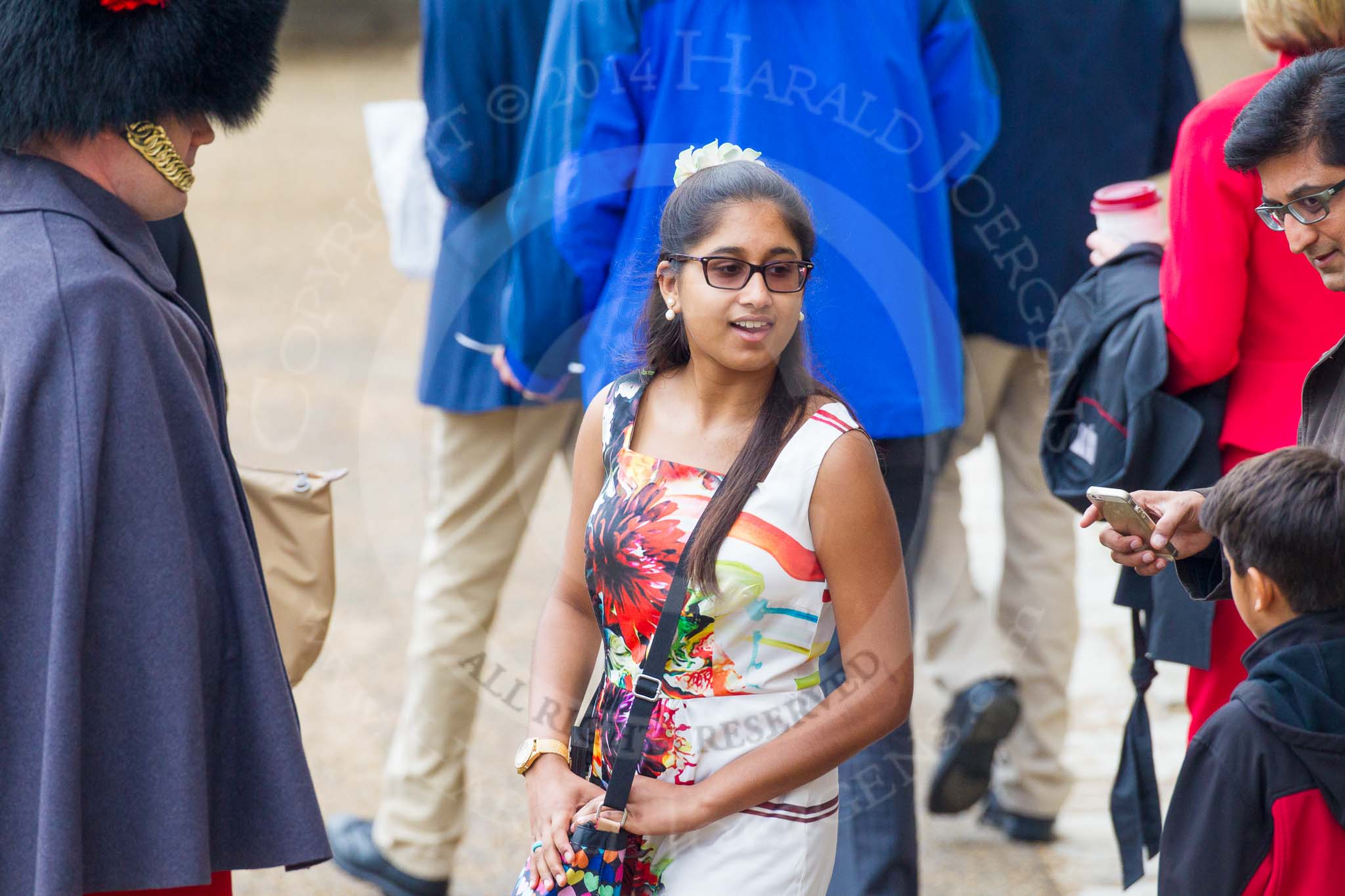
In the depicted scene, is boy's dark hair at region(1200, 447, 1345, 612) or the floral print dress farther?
the floral print dress

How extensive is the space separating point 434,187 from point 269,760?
1.85 metres

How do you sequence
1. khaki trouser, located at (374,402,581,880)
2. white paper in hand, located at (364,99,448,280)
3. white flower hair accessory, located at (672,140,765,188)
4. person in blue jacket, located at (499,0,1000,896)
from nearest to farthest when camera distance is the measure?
white flower hair accessory, located at (672,140,765,188) → person in blue jacket, located at (499,0,1000,896) → khaki trouser, located at (374,402,581,880) → white paper in hand, located at (364,99,448,280)

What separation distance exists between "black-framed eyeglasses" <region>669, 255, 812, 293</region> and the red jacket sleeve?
806 millimetres

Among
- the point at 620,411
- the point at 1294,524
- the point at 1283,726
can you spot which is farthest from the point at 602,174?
the point at 1283,726

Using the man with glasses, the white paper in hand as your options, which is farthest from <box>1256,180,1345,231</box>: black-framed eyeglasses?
the white paper in hand

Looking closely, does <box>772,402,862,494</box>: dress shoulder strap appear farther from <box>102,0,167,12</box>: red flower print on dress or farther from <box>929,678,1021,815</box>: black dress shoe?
<box>929,678,1021,815</box>: black dress shoe

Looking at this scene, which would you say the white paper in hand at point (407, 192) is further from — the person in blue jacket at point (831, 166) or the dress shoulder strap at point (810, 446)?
the dress shoulder strap at point (810, 446)

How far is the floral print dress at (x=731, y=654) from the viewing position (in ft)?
6.77

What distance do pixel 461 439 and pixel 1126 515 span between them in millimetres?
1815

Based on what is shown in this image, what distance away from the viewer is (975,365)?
3746mm

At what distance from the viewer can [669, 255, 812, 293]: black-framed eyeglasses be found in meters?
2.16

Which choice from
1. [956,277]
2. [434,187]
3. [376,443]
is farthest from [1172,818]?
[376,443]

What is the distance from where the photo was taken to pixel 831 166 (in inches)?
110

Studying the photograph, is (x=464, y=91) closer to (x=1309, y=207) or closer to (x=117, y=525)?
(x=117, y=525)
